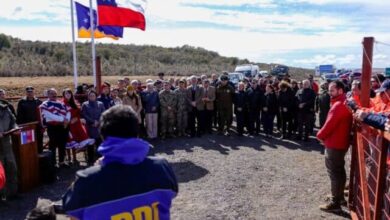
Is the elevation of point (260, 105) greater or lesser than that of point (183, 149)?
greater

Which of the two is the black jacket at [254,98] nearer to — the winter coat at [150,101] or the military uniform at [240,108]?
the military uniform at [240,108]

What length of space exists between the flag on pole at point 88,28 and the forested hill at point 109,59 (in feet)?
96.1

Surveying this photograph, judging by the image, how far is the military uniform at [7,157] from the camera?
7742mm

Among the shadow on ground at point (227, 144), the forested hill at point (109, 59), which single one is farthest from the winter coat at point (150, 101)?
the forested hill at point (109, 59)

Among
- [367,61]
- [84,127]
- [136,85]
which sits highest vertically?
[367,61]

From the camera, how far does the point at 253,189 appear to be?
8406 millimetres

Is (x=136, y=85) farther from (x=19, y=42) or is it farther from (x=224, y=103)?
(x=19, y=42)

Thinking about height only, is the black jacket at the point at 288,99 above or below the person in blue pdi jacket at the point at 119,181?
below

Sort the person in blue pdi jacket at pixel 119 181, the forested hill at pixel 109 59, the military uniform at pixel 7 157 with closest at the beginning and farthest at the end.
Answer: the person in blue pdi jacket at pixel 119 181 → the military uniform at pixel 7 157 → the forested hill at pixel 109 59

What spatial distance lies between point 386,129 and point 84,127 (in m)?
7.96

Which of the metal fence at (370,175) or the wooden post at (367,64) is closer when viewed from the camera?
the metal fence at (370,175)

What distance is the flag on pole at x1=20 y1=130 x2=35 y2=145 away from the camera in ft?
27.2

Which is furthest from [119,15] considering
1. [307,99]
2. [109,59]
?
[109,59]

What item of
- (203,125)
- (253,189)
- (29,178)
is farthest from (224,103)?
(29,178)
